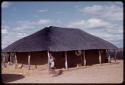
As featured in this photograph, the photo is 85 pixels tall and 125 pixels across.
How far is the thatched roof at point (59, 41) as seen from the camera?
21.7 metres

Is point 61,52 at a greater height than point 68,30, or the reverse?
point 68,30

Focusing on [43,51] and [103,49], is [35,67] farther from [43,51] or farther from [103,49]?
[103,49]

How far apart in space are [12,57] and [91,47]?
33.6 ft

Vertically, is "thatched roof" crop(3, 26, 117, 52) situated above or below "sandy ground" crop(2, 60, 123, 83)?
above

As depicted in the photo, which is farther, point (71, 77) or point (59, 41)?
point (59, 41)

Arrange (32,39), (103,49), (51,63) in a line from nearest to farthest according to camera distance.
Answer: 1. (51,63)
2. (32,39)
3. (103,49)

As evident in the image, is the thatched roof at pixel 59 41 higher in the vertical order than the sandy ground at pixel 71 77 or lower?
higher

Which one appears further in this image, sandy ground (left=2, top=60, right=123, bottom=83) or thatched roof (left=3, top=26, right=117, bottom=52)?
thatched roof (left=3, top=26, right=117, bottom=52)

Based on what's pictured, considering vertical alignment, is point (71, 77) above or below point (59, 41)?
below

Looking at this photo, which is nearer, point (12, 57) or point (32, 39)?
point (32, 39)

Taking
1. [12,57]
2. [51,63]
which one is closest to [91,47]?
[51,63]

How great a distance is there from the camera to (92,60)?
25766 mm

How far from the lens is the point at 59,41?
2309 cm

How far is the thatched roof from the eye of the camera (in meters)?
21.7
